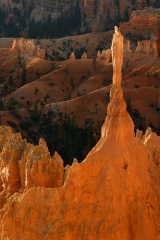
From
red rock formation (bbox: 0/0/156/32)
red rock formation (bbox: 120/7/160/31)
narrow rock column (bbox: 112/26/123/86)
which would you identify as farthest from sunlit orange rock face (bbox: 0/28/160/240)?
red rock formation (bbox: 0/0/156/32)

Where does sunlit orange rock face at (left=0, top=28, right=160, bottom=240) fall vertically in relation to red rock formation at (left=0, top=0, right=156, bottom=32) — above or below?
below

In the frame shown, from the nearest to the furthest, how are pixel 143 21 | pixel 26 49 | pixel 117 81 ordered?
pixel 117 81
pixel 26 49
pixel 143 21

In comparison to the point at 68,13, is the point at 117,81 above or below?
below

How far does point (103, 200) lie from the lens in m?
13.5

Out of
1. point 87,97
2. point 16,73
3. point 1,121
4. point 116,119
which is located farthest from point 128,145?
point 16,73

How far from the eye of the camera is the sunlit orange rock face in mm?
13383

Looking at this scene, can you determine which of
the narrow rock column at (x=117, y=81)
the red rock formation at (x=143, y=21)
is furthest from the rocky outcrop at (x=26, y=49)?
the narrow rock column at (x=117, y=81)

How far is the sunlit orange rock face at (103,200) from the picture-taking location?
527 inches

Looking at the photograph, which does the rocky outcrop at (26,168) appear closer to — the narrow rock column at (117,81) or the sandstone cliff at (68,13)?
the narrow rock column at (117,81)

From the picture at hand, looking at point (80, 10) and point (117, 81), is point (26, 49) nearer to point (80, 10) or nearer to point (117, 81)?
point (80, 10)

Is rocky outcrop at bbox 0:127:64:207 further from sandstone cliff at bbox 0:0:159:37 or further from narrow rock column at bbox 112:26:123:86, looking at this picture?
sandstone cliff at bbox 0:0:159:37

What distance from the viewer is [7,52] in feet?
319

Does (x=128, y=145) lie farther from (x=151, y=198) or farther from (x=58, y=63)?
(x=58, y=63)

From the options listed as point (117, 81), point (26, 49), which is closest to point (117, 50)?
point (117, 81)
